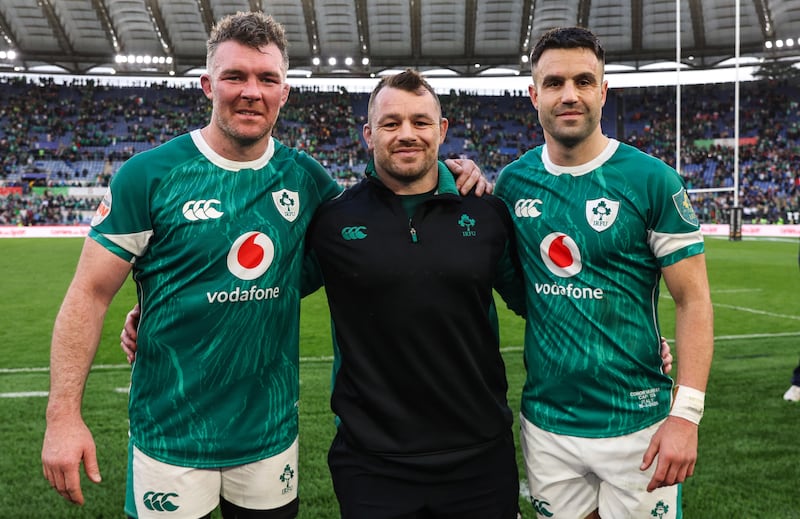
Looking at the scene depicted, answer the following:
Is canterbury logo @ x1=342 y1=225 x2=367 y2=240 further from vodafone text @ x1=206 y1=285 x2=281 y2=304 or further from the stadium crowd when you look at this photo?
the stadium crowd

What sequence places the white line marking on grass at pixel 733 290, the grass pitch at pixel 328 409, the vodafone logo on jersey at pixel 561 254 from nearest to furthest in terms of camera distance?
the vodafone logo on jersey at pixel 561 254
the grass pitch at pixel 328 409
the white line marking on grass at pixel 733 290

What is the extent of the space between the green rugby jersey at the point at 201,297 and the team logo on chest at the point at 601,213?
1179mm

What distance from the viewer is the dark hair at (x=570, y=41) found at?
257cm

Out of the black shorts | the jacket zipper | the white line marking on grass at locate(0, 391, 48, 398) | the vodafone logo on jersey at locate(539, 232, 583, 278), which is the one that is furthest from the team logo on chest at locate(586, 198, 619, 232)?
the white line marking on grass at locate(0, 391, 48, 398)

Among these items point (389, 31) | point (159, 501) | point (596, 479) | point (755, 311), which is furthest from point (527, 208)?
point (389, 31)

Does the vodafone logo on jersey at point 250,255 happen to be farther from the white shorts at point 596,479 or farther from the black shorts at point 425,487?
the white shorts at point 596,479

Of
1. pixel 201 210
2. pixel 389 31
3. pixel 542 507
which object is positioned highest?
pixel 389 31

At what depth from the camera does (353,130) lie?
4297 cm

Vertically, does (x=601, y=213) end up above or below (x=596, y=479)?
above

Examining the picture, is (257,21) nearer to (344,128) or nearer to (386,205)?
(386,205)

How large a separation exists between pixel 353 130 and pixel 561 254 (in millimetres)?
41357

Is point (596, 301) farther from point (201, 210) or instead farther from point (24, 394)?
point (24, 394)

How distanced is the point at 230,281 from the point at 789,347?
8471 millimetres

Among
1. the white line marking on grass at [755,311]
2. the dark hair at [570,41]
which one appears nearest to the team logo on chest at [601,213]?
the dark hair at [570,41]
